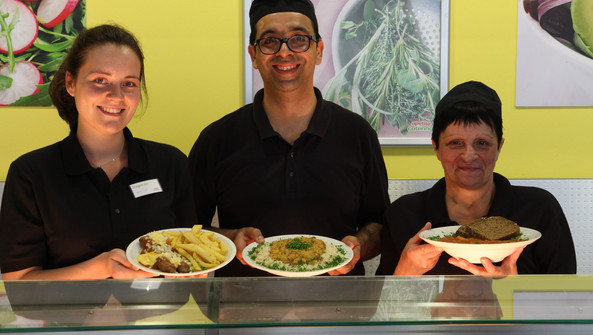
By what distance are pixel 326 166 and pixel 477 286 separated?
140 centimetres

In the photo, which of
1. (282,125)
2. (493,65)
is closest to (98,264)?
(282,125)

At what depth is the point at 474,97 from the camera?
2.38m

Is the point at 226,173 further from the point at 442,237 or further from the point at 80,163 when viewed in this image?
the point at 442,237

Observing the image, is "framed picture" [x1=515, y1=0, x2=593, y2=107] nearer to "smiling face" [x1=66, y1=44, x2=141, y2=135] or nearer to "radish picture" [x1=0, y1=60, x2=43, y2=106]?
"smiling face" [x1=66, y1=44, x2=141, y2=135]

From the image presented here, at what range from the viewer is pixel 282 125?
9.02 ft

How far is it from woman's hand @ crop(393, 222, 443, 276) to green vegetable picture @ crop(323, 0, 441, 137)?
1819 mm

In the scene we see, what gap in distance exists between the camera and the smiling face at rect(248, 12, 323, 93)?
2.59 metres

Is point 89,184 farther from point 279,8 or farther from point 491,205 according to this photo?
point 491,205

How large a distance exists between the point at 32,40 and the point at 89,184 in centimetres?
198

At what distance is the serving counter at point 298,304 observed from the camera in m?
1.23

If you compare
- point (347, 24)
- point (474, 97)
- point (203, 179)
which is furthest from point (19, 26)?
point (474, 97)

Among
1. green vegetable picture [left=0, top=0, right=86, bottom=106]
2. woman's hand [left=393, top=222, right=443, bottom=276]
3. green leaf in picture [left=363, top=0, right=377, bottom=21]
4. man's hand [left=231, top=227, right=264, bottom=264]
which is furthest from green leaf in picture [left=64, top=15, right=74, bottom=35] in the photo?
woman's hand [left=393, top=222, right=443, bottom=276]

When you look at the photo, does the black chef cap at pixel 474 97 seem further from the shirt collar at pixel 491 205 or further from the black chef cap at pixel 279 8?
the black chef cap at pixel 279 8

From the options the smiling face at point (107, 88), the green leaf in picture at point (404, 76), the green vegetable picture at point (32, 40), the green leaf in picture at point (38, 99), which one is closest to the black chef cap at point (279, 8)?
the smiling face at point (107, 88)
